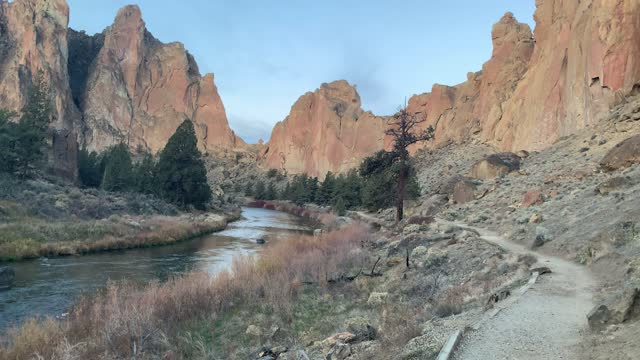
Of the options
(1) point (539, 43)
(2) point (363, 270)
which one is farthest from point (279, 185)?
(2) point (363, 270)

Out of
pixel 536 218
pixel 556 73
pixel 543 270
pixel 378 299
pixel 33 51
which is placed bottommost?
pixel 378 299

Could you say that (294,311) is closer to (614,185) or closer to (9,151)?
(614,185)

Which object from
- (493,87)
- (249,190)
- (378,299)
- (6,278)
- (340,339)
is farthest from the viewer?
(249,190)

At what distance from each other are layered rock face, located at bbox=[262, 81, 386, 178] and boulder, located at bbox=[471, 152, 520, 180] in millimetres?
86920

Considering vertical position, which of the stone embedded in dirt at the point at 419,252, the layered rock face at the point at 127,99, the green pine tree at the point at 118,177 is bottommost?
the stone embedded in dirt at the point at 419,252

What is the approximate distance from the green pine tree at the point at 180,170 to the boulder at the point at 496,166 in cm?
3175

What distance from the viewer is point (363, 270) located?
20.7m

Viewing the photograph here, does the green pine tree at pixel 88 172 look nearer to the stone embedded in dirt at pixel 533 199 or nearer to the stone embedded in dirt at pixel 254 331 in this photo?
the stone embedded in dirt at pixel 533 199

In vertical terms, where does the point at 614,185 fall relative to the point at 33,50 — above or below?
below

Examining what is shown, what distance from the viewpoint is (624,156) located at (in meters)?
22.9

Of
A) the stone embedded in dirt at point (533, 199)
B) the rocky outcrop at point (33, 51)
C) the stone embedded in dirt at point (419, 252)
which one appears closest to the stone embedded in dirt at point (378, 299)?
the stone embedded in dirt at point (419, 252)

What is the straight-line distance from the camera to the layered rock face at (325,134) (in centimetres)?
14250

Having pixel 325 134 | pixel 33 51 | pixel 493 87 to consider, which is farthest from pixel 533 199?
pixel 33 51

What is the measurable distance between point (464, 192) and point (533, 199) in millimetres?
12595
